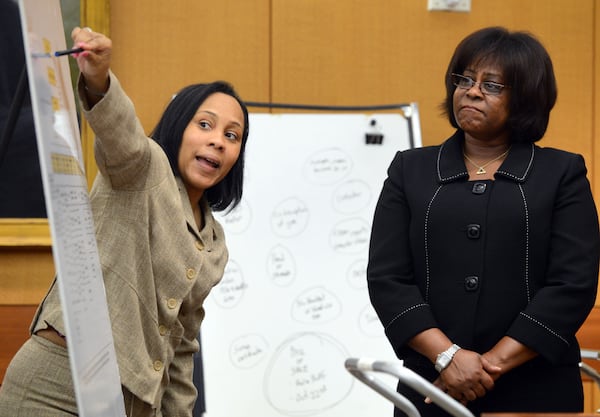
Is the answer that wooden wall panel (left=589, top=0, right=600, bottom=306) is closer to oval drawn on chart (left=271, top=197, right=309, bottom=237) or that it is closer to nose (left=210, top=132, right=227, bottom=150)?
oval drawn on chart (left=271, top=197, right=309, bottom=237)

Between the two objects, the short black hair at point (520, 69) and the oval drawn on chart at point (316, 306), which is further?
the oval drawn on chart at point (316, 306)

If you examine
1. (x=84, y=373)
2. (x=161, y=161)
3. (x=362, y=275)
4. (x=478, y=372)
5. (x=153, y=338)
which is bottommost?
(x=362, y=275)

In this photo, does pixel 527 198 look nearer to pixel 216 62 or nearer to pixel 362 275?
pixel 362 275

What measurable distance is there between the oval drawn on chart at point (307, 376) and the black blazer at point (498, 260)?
1.26 metres

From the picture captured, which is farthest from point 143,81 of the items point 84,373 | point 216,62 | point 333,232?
point 84,373

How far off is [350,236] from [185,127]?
1.58 meters

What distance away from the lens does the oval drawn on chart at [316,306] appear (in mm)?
3475

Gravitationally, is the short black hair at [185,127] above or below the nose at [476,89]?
below

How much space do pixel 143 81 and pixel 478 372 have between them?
7.47 ft

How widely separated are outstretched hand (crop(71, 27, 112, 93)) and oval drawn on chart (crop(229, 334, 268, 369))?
209cm

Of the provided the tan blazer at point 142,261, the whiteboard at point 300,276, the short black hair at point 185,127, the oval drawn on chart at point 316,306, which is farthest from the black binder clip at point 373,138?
the tan blazer at point 142,261

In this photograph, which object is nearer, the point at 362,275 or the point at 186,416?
the point at 186,416

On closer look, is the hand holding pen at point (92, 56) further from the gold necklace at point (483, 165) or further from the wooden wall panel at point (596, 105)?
the wooden wall panel at point (596, 105)

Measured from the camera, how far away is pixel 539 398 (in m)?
2.08
